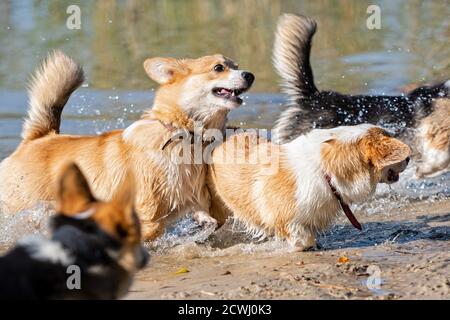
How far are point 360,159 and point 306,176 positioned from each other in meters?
0.32

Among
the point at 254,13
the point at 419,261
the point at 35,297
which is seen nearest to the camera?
the point at 35,297

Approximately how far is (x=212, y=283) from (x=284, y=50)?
9.36 feet

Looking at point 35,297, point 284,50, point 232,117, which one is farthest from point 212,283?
point 232,117

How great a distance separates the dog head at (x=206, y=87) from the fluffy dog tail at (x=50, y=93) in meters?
0.66

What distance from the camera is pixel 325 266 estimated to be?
511 centimetres

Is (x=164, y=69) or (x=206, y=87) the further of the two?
(x=164, y=69)

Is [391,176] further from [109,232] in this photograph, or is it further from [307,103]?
[109,232]

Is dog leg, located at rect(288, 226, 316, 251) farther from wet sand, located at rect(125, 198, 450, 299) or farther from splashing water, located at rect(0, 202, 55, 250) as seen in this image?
splashing water, located at rect(0, 202, 55, 250)

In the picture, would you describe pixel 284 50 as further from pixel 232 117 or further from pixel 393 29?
pixel 393 29

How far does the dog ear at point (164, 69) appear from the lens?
5.93 m

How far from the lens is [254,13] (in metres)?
13.6

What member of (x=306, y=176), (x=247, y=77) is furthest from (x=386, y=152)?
(x=247, y=77)

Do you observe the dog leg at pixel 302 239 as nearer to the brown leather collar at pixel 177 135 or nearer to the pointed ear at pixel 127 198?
the brown leather collar at pixel 177 135

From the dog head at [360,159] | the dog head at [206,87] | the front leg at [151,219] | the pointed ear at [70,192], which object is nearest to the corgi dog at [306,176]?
the dog head at [360,159]
